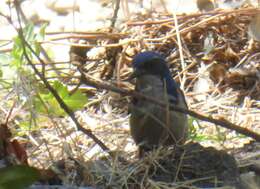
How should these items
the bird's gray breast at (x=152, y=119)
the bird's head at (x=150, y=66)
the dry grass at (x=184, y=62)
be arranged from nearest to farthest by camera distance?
the bird's gray breast at (x=152, y=119)
the bird's head at (x=150, y=66)
the dry grass at (x=184, y=62)

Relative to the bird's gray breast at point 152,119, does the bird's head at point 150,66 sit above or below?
above

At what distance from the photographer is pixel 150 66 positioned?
159 inches

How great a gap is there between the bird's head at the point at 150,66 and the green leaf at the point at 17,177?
1724 millimetres

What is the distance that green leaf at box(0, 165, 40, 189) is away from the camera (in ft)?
7.38

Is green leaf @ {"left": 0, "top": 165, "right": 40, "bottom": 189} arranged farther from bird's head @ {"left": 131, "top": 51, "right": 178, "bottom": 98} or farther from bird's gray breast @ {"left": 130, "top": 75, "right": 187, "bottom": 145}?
bird's head @ {"left": 131, "top": 51, "right": 178, "bottom": 98}

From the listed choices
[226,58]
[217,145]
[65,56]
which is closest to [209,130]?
[217,145]

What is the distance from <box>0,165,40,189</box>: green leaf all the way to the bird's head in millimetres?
1724

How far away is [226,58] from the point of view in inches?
203

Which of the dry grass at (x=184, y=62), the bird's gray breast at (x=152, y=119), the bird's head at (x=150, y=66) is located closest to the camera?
the bird's gray breast at (x=152, y=119)

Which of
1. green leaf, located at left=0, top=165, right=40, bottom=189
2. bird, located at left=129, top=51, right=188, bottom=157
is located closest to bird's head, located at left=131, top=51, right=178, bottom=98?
bird, located at left=129, top=51, right=188, bottom=157

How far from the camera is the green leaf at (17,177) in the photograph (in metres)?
2.25

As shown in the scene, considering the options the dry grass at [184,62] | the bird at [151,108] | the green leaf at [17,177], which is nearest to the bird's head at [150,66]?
the bird at [151,108]

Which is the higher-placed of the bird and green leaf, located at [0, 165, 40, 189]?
green leaf, located at [0, 165, 40, 189]

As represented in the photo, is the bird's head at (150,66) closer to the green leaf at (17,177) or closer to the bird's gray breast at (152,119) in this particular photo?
the bird's gray breast at (152,119)
